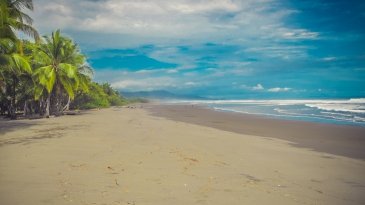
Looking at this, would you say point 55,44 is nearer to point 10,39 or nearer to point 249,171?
point 10,39

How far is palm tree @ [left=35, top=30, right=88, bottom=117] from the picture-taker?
2492 centimetres

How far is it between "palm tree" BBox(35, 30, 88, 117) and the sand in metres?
15.2

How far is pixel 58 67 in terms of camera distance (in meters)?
26.4

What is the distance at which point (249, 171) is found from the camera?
7480 mm

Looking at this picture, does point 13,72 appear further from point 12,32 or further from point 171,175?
point 171,175

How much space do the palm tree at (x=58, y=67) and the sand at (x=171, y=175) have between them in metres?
15.2

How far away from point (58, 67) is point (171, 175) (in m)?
22.9

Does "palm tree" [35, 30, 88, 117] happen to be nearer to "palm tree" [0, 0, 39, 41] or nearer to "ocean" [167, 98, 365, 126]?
"palm tree" [0, 0, 39, 41]

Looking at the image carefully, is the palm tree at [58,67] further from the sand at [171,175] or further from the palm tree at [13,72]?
the sand at [171,175]

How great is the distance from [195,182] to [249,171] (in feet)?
6.14

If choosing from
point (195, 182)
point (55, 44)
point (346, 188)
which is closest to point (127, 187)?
point (195, 182)

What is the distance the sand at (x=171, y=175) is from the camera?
17.5 feet

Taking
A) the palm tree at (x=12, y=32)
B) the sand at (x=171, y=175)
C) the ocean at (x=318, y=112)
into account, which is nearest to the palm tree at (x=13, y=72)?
the palm tree at (x=12, y=32)

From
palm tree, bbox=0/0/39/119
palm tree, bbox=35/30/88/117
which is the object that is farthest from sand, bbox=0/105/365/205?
palm tree, bbox=35/30/88/117
